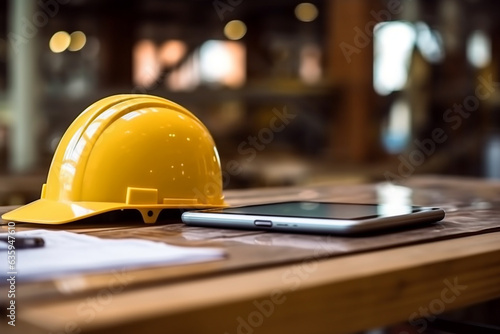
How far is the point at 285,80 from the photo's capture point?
543cm

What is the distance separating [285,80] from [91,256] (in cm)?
478

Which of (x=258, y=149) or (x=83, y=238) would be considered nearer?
(x=83, y=238)

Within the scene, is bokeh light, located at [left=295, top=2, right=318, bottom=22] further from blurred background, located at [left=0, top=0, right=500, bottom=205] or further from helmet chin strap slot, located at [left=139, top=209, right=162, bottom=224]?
helmet chin strap slot, located at [left=139, top=209, right=162, bottom=224]

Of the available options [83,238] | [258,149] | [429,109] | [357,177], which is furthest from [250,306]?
[258,149]

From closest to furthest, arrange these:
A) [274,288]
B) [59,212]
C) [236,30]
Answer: [274,288] < [59,212] < [236,30]

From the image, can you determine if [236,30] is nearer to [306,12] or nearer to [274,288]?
[306,12]

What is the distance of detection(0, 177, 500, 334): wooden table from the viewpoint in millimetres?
528

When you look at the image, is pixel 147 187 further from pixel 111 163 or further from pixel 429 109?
pixel 429 109

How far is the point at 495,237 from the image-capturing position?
38.3 inches

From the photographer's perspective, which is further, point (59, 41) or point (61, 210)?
point (59, 41)

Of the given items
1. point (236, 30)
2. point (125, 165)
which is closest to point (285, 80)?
point (236, 30)

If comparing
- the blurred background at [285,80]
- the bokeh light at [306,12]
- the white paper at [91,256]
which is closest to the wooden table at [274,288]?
the white paper at [91,256]

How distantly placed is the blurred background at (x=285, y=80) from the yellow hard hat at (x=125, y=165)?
1.37 meters

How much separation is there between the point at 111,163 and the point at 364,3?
11.8 feet
